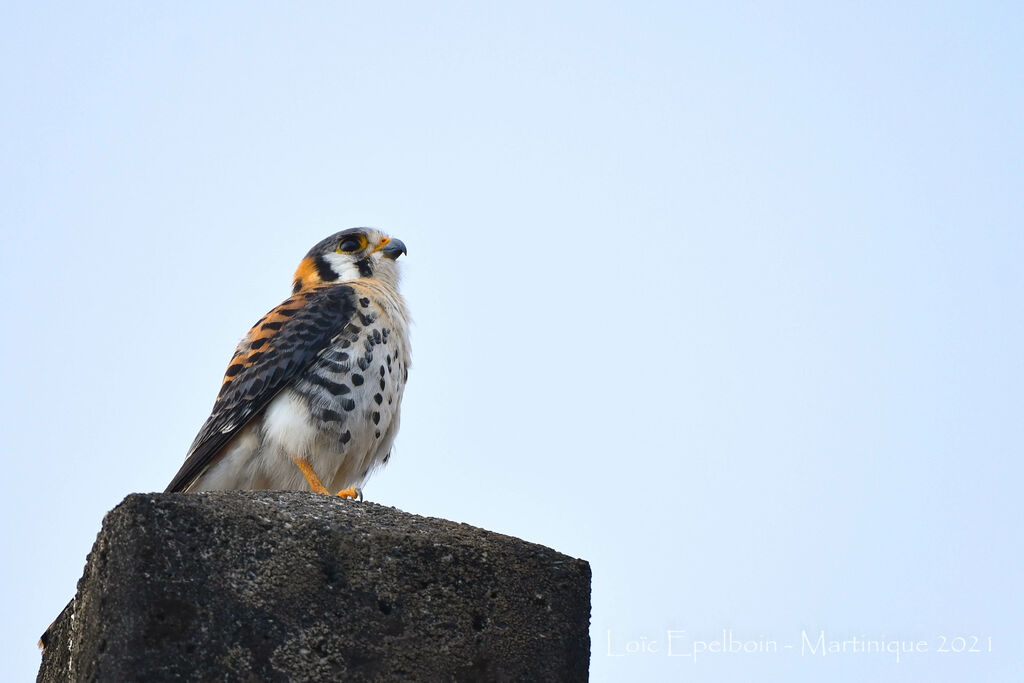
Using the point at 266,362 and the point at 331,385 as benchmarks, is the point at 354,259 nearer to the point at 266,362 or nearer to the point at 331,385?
the point at 266,362

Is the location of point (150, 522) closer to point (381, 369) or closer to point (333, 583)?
point (333, 583)

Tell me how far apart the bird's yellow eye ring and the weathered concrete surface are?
121 inches

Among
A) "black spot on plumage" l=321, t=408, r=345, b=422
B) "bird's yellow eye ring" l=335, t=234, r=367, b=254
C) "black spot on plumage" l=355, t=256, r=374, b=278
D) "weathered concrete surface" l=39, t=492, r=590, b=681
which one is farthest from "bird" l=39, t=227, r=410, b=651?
"weathered concrete surface" l=39, t=492, r=590, b=681

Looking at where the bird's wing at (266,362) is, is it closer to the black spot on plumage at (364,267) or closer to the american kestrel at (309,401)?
the american kestrel at (309,401)

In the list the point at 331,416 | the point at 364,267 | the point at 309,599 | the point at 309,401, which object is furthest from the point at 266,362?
the point at 309,599

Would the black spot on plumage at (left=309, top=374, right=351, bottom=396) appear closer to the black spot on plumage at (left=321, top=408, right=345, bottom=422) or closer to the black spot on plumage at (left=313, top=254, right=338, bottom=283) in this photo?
the black spot on plumage at (left=321, top=408, right=345, bottom=422)

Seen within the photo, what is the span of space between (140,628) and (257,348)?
2.54 metres

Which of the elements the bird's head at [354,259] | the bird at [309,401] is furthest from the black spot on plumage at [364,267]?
the bird at [309,401]

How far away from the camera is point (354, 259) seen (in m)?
5.23

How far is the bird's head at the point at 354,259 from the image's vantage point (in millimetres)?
5176

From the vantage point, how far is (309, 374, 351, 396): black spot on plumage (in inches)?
164

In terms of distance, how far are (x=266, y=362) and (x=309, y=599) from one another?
91.7 inches

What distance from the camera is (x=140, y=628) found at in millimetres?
1934

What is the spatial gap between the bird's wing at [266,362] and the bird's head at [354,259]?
532 mm
